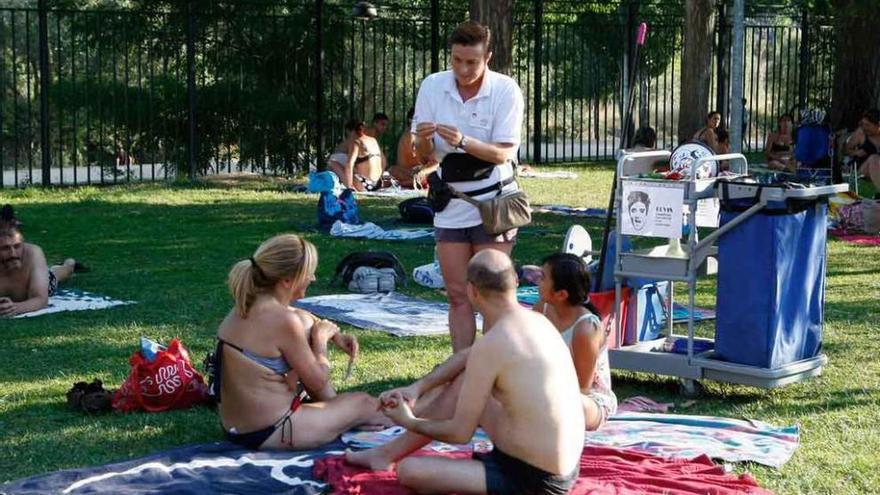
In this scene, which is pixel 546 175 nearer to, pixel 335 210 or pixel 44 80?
pixel 335 210

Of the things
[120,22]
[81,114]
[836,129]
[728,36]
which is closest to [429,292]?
[120,22]

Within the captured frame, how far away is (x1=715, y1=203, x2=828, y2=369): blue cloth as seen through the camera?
21.8 ft

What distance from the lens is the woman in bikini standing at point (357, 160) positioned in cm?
1733

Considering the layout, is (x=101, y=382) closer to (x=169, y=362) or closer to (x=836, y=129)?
(x=169, y=362)

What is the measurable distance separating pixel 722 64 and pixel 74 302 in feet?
58.6

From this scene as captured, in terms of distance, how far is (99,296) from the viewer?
995 centimetres

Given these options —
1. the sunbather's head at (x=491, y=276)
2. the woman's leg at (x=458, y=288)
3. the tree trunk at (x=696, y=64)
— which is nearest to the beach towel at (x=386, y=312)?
the woman's leg at (x=458, y=288)

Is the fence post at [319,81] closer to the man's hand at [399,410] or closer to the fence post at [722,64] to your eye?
the fence post at [722,64]

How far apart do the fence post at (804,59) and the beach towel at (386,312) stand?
1795cm

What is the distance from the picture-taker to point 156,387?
6605 mm

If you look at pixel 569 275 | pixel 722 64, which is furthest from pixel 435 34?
pixel 569 275

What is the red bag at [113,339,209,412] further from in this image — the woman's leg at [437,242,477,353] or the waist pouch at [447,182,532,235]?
the waist pouch at [447,182,532,235]

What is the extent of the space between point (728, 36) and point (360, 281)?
17467 millimetres

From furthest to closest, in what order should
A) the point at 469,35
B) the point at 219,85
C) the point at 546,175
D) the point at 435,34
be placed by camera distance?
the point at 435,34, the point at 219,85, the point at 546,175, the point at 469,35
